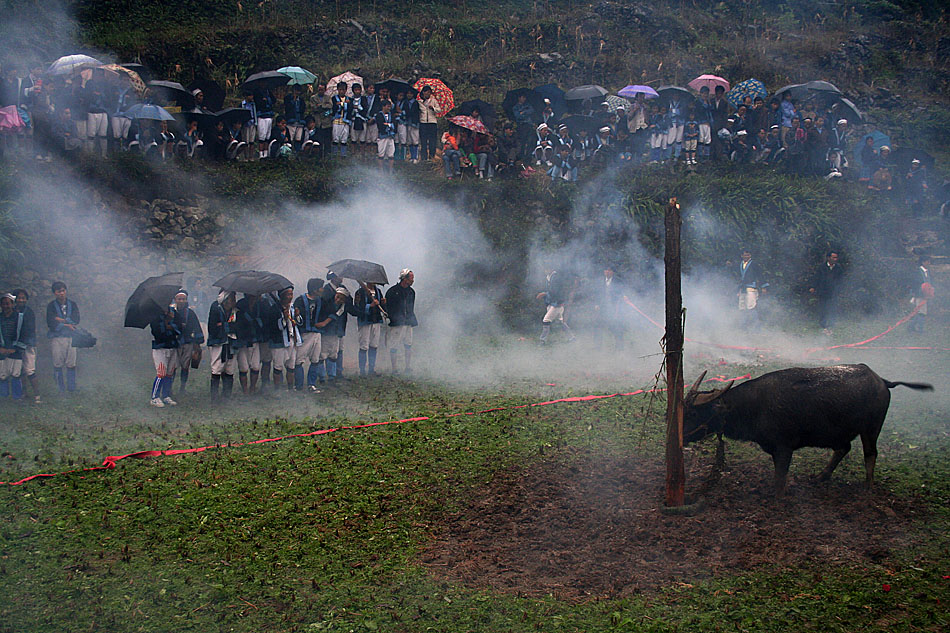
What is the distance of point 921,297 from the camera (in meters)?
18.5

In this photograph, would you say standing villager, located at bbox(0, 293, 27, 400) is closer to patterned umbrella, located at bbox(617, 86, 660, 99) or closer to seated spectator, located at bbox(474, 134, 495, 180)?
seated spectator, located at bbox(474, 134, 495, 180)

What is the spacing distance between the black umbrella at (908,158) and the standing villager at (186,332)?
2192 centimetres

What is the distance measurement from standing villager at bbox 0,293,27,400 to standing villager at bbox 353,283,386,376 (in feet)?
19.1

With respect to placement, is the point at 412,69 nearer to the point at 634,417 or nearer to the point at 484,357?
the point at 484,357

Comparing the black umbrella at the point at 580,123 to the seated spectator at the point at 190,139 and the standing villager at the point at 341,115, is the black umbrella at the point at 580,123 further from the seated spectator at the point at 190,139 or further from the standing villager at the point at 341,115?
the seated spectator at the point at 190,139

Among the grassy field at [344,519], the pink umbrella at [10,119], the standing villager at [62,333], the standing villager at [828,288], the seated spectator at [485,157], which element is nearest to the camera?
the grassy field at [344,519]

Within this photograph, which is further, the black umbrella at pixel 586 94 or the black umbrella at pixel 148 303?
the black umbrella at pixel 586 94

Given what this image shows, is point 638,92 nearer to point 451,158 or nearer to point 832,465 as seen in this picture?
point 451,158

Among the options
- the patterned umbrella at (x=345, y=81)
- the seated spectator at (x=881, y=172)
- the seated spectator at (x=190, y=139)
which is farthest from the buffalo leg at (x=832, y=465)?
the seated spectator at (x=190, y=139)

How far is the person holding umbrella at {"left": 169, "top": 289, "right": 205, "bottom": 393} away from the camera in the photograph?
12867mm

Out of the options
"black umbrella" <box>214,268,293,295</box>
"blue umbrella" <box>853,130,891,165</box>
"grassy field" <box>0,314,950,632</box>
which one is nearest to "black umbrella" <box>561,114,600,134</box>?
"blue umbrella" <box>853,130,891,165</box>

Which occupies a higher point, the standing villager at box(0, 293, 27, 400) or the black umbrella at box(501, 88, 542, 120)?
the black umbrella at box(501, 88, 542, 120)

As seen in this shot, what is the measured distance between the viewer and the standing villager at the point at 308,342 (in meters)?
13.9

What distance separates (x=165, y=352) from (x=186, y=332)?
0.48m
